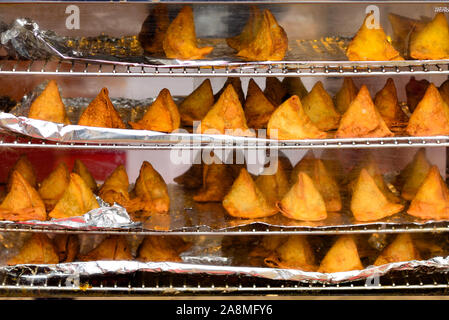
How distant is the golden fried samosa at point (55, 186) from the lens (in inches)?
138

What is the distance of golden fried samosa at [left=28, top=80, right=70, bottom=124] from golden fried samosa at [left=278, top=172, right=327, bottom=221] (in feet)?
4.47

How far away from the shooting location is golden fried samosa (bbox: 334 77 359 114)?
3551mm

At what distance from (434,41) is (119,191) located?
197 centimetres

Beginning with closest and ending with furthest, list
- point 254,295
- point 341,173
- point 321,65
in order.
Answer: point 321,65 → point 254,295 → point 341,173

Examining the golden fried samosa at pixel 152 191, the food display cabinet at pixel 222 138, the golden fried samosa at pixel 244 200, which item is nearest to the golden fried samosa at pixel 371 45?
the food display cabinet at pixel 222 138

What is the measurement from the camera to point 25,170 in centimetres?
356

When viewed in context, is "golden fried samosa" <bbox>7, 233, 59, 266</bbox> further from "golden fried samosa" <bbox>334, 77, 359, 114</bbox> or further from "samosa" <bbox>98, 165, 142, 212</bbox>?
"golden fried samosa" <bbox>334, 77, 359, 114</bbox>

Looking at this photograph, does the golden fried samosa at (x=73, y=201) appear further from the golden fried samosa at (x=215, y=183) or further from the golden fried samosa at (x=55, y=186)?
the golden fried samosa at (x=215, y=183)

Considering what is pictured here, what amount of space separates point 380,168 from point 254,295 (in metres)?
1.29

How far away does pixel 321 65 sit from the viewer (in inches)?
121

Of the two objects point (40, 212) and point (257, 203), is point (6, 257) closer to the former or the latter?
point (40, 212)

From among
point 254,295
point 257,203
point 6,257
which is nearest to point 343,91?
point 257,203

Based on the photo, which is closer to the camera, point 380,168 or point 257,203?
point 257,203

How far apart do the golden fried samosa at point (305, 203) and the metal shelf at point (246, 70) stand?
0.66m
